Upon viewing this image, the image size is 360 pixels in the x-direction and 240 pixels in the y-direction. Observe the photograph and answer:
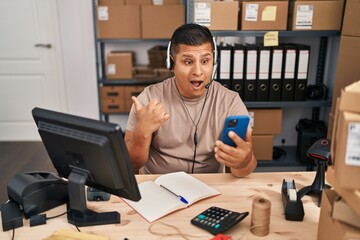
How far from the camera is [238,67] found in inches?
99.5

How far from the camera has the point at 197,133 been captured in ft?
5.22

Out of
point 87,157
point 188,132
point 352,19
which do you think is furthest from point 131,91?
point 87,157

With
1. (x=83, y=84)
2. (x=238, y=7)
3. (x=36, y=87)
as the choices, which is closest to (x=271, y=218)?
(x=238, y=7)

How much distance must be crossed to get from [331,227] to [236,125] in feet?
1.56

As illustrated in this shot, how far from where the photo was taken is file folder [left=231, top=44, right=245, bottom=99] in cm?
249

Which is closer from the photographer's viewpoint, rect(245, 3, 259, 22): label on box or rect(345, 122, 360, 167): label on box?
rect(345, 122, 360, 167): label on box

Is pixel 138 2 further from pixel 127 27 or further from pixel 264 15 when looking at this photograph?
pixel 264 15

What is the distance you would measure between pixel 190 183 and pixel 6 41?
119 inches

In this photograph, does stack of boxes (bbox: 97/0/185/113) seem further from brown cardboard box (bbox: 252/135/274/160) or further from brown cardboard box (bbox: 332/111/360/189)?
brown cardboard box (bbox: 332/111/360/189)

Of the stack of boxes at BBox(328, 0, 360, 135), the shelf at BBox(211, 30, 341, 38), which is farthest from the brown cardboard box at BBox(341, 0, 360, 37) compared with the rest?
the shelf at BBox(211, 30, 341, 38)

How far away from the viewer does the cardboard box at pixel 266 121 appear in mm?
2691

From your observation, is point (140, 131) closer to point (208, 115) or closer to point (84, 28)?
point (208, 115)

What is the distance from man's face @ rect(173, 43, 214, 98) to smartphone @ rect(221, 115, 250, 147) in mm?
348

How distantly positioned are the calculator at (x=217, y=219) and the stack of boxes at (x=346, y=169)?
271 millimetres
